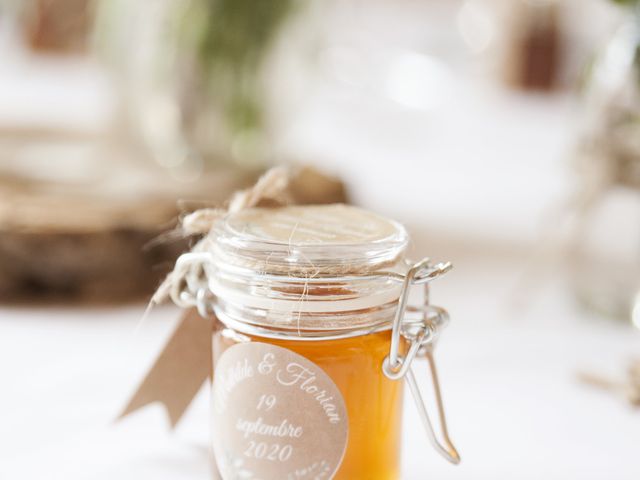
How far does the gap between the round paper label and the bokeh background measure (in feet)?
0.35

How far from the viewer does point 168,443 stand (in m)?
0.55

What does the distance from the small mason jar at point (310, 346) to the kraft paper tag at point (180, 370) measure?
0.23 ft

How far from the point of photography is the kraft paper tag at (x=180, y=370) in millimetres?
521

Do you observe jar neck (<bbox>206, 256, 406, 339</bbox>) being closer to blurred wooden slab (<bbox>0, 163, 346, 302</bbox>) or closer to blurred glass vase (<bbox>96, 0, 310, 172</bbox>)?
blurred wooden slab (<bbox>0, 163, 346, 302</bbox>)

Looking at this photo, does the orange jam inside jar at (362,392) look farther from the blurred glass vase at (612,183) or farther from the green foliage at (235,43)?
the green foliage at (235,43)

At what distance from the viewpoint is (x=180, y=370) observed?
53cm

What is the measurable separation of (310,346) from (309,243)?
0.05 meters

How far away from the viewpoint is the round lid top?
16.5 inches

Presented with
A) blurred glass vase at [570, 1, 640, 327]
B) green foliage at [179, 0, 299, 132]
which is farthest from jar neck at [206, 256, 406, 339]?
green foliage at [179, 0, 299, 132]

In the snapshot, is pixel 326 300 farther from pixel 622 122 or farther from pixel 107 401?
pixel 622 122

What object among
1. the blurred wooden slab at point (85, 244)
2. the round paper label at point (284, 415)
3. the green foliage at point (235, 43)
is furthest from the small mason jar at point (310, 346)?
the green foliage at point (235, 43)

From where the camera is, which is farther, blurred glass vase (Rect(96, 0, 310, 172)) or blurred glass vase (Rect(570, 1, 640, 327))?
blurred glass vase (Rect(96, 0, 310, 172))

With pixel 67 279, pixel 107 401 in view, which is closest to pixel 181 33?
pixel 67 279

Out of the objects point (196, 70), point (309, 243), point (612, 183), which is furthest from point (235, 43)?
point (309, 243)
